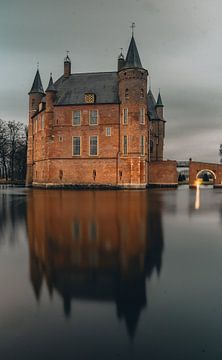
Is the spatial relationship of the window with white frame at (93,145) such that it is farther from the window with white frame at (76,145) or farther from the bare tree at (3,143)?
the bare tree at (3,143)

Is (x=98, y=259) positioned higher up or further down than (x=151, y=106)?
further down

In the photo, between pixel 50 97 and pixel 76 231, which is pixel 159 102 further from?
pixel 76 231

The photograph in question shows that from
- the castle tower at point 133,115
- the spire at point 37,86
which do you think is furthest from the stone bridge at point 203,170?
the spire at point 37,86

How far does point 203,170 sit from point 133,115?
2223cm

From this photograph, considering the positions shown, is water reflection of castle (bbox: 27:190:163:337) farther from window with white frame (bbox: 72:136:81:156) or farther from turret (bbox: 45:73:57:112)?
turret (bbox: 45:73:57:112)

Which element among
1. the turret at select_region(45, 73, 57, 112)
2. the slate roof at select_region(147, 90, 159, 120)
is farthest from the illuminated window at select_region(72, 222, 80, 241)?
the slate roof at select_region(147, 90, 159, 120)

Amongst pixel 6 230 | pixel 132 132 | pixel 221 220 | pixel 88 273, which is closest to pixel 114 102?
pixel 132 132

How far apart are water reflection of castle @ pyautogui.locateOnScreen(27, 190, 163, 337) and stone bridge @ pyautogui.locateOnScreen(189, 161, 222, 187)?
150 feet

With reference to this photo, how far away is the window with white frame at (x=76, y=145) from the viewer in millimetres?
45156

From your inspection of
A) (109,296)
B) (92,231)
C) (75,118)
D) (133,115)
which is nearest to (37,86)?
(75,118)

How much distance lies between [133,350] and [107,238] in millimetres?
6047

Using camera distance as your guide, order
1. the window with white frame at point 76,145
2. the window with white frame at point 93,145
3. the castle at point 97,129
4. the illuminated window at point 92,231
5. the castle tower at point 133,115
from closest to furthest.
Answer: the illuminated window at point 92,231 < the castle tower at point 133,115 < the castle at point 97,129 < the window with white frame at point 93,145 < the window with white frame at point 76,145

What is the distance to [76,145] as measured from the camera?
45250 millimetres

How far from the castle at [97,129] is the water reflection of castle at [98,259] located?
3043 cm
